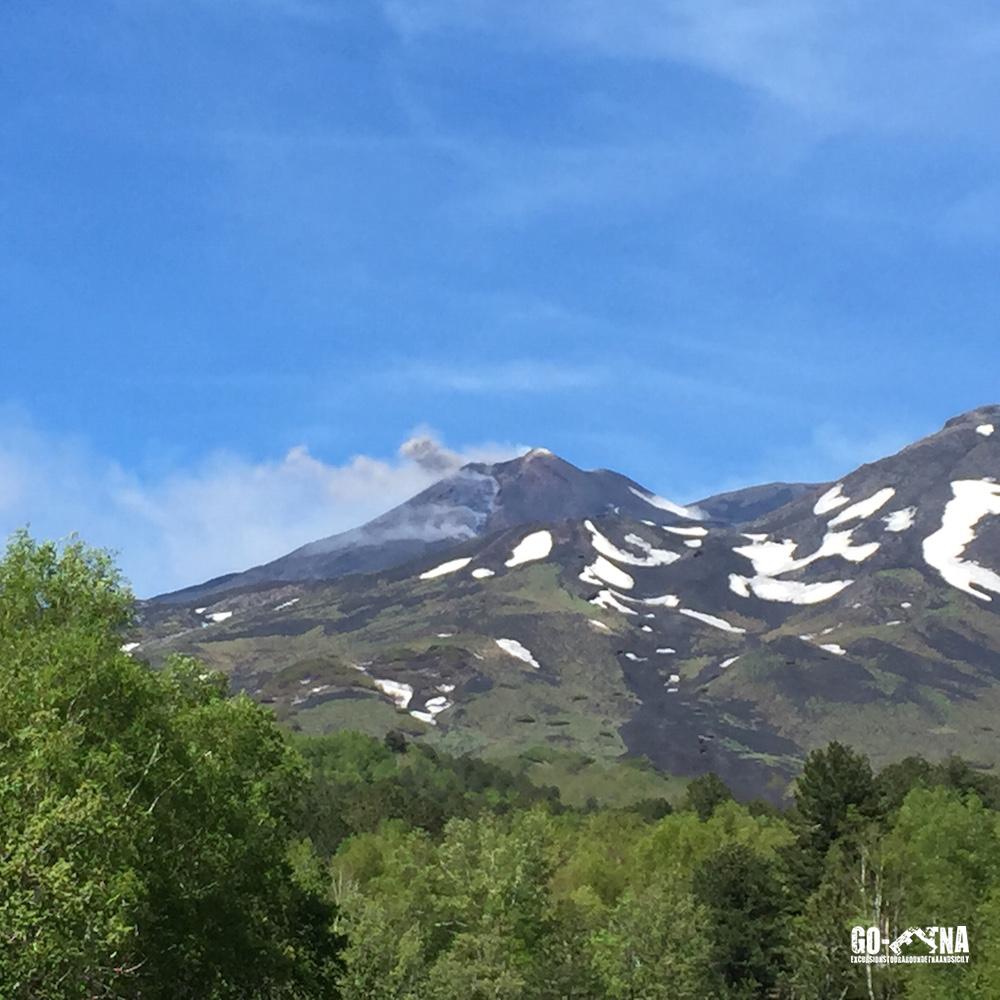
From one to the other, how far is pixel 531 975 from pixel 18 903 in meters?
45.2

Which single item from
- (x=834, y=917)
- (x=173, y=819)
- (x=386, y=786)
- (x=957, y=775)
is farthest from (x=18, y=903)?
(x=386, y=786)

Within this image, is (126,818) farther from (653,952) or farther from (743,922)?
(743,922)

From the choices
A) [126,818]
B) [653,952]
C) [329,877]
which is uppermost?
[126,818]

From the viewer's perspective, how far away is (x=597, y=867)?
118 meters

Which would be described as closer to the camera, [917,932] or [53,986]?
[53,986]

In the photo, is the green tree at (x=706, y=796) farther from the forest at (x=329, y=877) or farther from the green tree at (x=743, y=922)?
the green tree at (x=743, y=922)

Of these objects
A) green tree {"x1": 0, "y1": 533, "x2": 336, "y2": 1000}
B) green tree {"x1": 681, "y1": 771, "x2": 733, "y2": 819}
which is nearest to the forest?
green tree {"x1": 0, "y1": 533, "x2": 336, "y2": 1000}

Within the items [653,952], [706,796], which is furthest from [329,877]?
[706,796]

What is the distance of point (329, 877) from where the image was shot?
68125 millimetres

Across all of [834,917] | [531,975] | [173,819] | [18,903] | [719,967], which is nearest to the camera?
[18,903]

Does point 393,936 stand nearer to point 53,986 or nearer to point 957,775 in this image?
point 53,986

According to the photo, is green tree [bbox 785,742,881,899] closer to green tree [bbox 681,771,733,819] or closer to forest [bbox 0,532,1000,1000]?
forest [bbox 0,532,1000,1000]

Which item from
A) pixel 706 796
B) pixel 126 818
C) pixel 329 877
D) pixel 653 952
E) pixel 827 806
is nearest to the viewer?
pixel 126 818

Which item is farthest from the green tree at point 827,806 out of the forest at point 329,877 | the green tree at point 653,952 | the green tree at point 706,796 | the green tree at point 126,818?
the green tree at point 706,796
